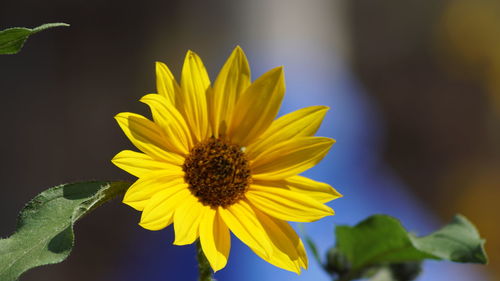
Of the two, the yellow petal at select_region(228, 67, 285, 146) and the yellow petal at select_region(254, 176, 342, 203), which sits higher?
the yellow petal at select_region(228, 67, 285, 146)

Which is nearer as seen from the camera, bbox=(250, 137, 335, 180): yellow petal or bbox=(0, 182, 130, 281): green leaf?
bbox=(0, 182, 130, 281): green leaf

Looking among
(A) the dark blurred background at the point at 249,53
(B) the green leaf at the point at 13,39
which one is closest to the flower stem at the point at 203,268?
(B) the green leaf at the point at 13,39

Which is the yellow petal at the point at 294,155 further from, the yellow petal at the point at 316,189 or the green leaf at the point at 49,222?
the green leaf at the point at 49,222

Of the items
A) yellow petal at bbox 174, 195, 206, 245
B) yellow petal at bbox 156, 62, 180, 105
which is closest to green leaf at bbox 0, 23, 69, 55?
yellow petal at bbox 156, 62, 180, 105

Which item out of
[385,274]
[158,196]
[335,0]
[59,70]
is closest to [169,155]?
[158,196]

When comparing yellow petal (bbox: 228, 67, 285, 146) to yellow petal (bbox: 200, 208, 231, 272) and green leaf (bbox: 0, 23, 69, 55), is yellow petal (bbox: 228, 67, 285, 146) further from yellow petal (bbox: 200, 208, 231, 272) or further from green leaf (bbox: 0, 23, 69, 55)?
green leaf (bbox: 0, 23, 69, 55)

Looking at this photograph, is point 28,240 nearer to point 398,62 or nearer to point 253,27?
point 253,27

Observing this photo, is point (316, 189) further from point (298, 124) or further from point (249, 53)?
point (249, 53)
